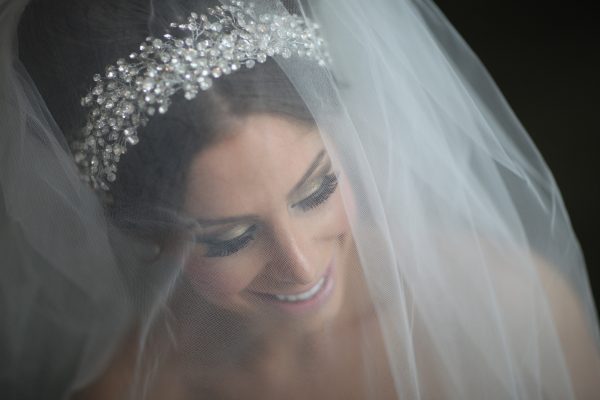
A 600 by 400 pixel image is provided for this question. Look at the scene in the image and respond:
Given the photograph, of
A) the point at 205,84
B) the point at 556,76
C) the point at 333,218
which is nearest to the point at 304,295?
the point at 333,218

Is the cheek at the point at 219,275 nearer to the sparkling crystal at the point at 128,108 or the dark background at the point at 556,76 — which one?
the sparkling crystal at the point at 128,108

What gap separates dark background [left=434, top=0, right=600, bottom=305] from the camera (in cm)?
125

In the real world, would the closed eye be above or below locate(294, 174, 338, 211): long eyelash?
below

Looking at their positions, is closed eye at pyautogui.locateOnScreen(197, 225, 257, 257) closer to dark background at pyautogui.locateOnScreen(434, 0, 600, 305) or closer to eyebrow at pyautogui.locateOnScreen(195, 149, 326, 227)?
eyebrow at pyautogui.locateOnScreen(195, 149, 326, 227)

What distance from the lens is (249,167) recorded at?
756 mm

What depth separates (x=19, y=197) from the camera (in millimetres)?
900

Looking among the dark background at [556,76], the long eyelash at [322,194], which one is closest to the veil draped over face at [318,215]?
the long eyelash at [322,194]

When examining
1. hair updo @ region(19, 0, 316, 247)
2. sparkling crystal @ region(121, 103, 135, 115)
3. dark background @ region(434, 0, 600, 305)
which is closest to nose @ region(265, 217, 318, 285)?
hair updo @ region(19, 0, 316, 247)

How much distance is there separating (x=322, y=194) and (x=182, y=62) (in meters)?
0.26

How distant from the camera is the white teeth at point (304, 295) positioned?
866 mm

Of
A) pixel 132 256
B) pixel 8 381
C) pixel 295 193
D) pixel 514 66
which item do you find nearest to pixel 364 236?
pixel 295 193

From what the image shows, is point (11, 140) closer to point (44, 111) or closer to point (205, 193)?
point (44, 111)

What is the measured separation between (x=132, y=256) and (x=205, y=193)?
0.64 feet

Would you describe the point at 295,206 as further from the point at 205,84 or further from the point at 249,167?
the point at 205,84
